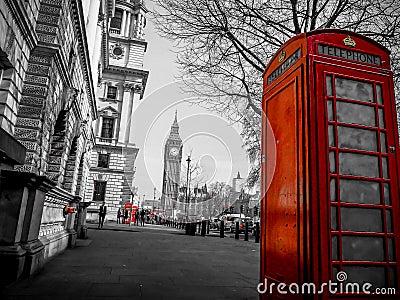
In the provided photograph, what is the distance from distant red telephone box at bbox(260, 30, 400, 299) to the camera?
10.6ft

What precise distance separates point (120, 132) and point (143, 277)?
1476 inches

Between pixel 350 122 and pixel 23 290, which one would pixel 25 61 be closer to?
pixel 23 290

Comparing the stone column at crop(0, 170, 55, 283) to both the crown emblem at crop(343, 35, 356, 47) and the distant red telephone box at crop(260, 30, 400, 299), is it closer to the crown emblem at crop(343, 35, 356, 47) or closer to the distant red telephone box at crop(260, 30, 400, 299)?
the distant red telephone box at crop(260, 30, 400, 299)

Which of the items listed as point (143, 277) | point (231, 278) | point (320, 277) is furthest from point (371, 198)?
point (143, 277)

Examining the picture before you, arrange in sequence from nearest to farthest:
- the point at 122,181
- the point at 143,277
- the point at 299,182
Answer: the point at 299,182
the point at 143,277
the point at 122,181

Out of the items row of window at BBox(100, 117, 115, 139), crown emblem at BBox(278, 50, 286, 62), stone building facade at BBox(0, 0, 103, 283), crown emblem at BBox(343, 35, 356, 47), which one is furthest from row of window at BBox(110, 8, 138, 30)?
crown emblem at BBox(343, 35, 356, 47)

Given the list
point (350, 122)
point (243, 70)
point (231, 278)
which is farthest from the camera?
point (243, 70)

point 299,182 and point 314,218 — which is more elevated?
point 299,182

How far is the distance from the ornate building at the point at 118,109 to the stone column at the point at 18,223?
109ft

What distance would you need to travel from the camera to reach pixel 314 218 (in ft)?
10.5

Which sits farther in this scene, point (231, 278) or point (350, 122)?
point (231, 278)

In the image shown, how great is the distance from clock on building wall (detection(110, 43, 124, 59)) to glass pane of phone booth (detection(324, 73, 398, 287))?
1748 inches

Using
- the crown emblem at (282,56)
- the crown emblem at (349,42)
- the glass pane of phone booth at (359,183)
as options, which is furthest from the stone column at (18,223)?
the crown emblem at (349,42)

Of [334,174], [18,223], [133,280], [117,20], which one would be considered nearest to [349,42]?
[334,174]
